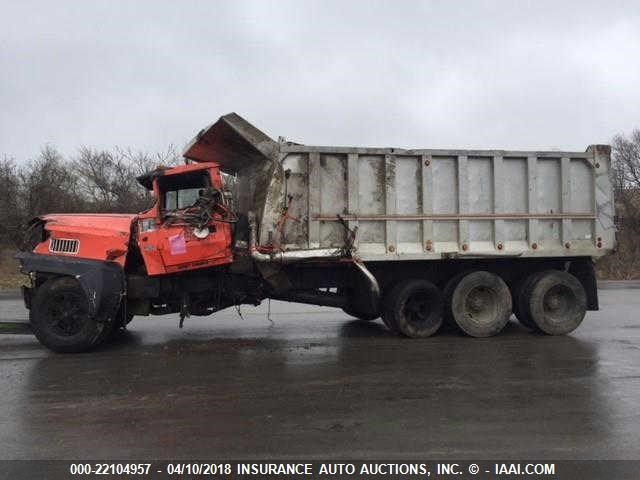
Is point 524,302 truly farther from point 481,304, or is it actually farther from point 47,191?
point 47,191

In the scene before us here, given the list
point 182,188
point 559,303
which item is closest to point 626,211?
point 559,303

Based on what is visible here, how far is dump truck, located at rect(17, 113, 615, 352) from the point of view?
7.05 metres

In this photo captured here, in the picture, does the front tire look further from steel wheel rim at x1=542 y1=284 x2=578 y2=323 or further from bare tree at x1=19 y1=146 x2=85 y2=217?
bare tree at x1=19 y1=146 x2=85 y2=217

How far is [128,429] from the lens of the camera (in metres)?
4.18

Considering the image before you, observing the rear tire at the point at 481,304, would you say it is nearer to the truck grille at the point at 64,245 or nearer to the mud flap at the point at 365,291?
the mud flap at the point at 365,291

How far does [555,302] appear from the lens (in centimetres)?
831

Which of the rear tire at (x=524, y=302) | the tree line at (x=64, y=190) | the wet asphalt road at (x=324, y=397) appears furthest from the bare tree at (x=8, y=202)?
the rear tire at (x=524, y=302)

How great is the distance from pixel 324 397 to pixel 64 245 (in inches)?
173

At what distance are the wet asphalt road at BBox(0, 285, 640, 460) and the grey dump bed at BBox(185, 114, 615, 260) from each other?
4.99 ft

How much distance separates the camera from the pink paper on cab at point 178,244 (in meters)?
7.11

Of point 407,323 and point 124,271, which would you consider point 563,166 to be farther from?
point 124,271

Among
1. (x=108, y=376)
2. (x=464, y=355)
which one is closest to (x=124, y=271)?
(x=108, y=376)

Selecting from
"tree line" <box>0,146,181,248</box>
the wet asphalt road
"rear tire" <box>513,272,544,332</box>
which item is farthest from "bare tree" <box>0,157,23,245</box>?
"rear tire" <box>513,272,544,332</box>

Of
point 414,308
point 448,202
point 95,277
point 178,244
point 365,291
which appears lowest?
point 414,308
